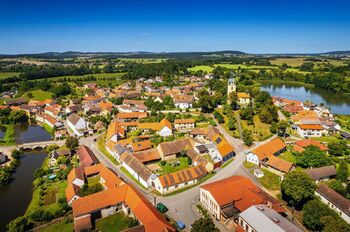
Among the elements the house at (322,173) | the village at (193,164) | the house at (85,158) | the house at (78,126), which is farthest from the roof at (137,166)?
the house at (322,173)

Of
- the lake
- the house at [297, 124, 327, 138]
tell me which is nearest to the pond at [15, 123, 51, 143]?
the house at [297, 124, 327, 138]

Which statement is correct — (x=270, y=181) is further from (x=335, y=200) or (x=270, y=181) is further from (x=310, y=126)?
(x=310, y=126)

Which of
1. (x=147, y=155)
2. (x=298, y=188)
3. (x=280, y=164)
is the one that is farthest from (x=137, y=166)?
(x=298, y=188)

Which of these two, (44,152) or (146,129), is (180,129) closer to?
(146,129)

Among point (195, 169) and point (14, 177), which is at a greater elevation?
point (195, 169)

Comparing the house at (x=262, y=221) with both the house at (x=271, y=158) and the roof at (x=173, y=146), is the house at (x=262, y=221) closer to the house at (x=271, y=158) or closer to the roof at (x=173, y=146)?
the house at (x=271, y=158)

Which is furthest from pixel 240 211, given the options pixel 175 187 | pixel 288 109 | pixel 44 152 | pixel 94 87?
pixel 94 87

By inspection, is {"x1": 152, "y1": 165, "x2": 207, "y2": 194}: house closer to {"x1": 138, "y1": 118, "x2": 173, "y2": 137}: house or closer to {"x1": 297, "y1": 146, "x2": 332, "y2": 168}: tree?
{"x1": 297, "y1": 146, "x2": 332, "y2": 168}: tree
